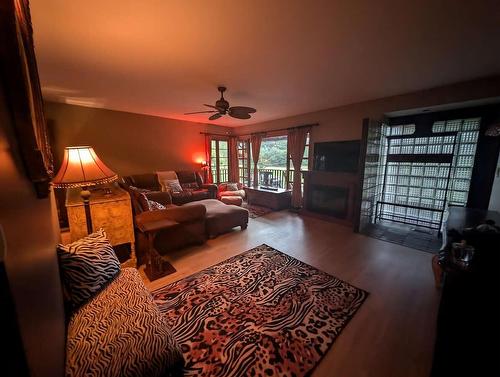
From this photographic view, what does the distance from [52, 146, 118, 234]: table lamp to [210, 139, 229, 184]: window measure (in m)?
4.80

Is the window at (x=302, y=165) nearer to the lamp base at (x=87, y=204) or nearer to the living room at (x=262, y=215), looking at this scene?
the living room at (x=262, y=215)

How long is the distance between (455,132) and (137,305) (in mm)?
4957

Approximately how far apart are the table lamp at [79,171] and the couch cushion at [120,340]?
37.8 inches

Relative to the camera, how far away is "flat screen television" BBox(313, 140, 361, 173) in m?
4.03

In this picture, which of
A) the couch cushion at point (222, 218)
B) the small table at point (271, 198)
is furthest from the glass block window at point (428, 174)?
the couch cushion at point (222, 218)

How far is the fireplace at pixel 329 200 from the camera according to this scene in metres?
4.16

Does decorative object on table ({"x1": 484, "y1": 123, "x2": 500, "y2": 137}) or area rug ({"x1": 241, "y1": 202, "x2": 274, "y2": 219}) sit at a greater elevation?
decorative object on table ({"x1": 484, "y1": 123, "x2": 500, "y2": 137})

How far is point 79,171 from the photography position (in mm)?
1726

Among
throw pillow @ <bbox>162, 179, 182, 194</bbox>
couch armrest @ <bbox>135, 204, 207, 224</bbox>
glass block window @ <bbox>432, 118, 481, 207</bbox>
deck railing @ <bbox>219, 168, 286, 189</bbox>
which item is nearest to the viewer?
couch armrest @ <bbox>135, 204, 207, 224</bbox>

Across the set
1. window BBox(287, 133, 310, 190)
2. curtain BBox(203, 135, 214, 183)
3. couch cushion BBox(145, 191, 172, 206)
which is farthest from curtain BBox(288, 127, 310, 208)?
couch cushion BBox(145, 191, 172, 206)

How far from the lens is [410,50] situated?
2047mm

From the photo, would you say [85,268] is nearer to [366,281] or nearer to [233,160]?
[366,281]

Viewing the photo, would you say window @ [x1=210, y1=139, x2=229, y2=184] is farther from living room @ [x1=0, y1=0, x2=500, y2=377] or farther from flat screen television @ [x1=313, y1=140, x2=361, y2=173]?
flat screen television @ [x1=313, y1=140, x2=361, y2=173]

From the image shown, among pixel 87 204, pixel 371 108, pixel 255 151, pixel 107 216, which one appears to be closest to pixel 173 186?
pixel 255 151
